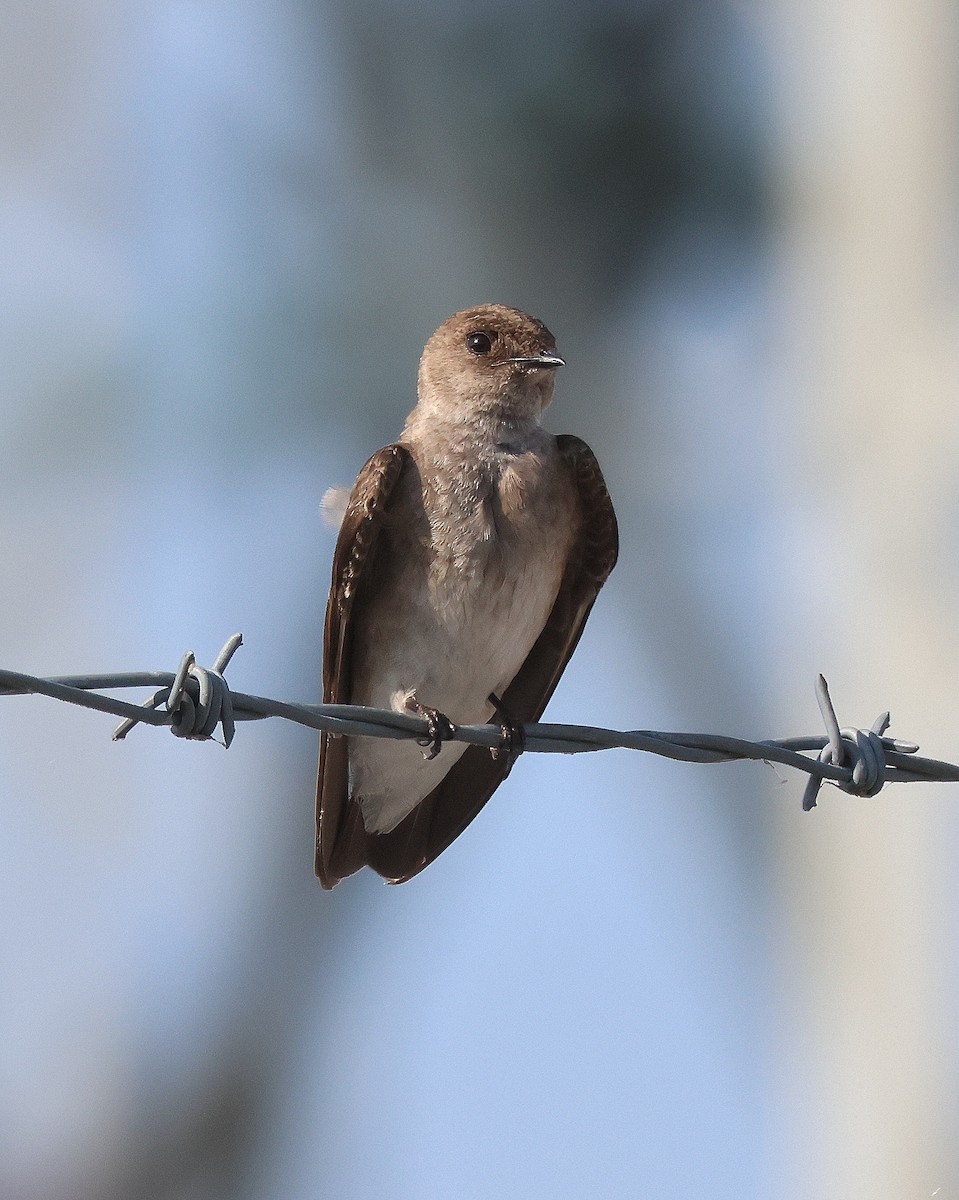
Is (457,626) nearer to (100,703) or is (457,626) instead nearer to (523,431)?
(523,431)

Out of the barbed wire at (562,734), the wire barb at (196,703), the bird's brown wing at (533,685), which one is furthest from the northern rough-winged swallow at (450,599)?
the wire barb at (196,703)

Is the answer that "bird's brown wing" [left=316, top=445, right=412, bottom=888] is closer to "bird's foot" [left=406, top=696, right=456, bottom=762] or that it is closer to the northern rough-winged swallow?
the northern rough-winged swallow

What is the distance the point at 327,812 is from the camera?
5066 mm

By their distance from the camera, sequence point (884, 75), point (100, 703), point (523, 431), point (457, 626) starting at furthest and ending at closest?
point (884, 75), point (523, 431), point (457, 626), point (100, 703)

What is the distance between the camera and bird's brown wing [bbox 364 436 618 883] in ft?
17.6

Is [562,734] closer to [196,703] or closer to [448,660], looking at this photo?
[196,703]

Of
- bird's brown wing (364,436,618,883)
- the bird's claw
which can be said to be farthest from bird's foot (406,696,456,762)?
bird's brown wing (364,436,618,883)

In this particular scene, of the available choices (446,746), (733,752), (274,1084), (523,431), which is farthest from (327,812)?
(274,1084)

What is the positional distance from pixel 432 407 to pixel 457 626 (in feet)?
3.28

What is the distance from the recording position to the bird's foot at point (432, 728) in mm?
3583

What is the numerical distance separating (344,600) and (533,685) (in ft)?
2.72

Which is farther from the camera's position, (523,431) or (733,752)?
(523,431)

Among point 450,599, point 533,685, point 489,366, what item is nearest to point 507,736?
point 450,599

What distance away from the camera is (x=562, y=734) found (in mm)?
3615
